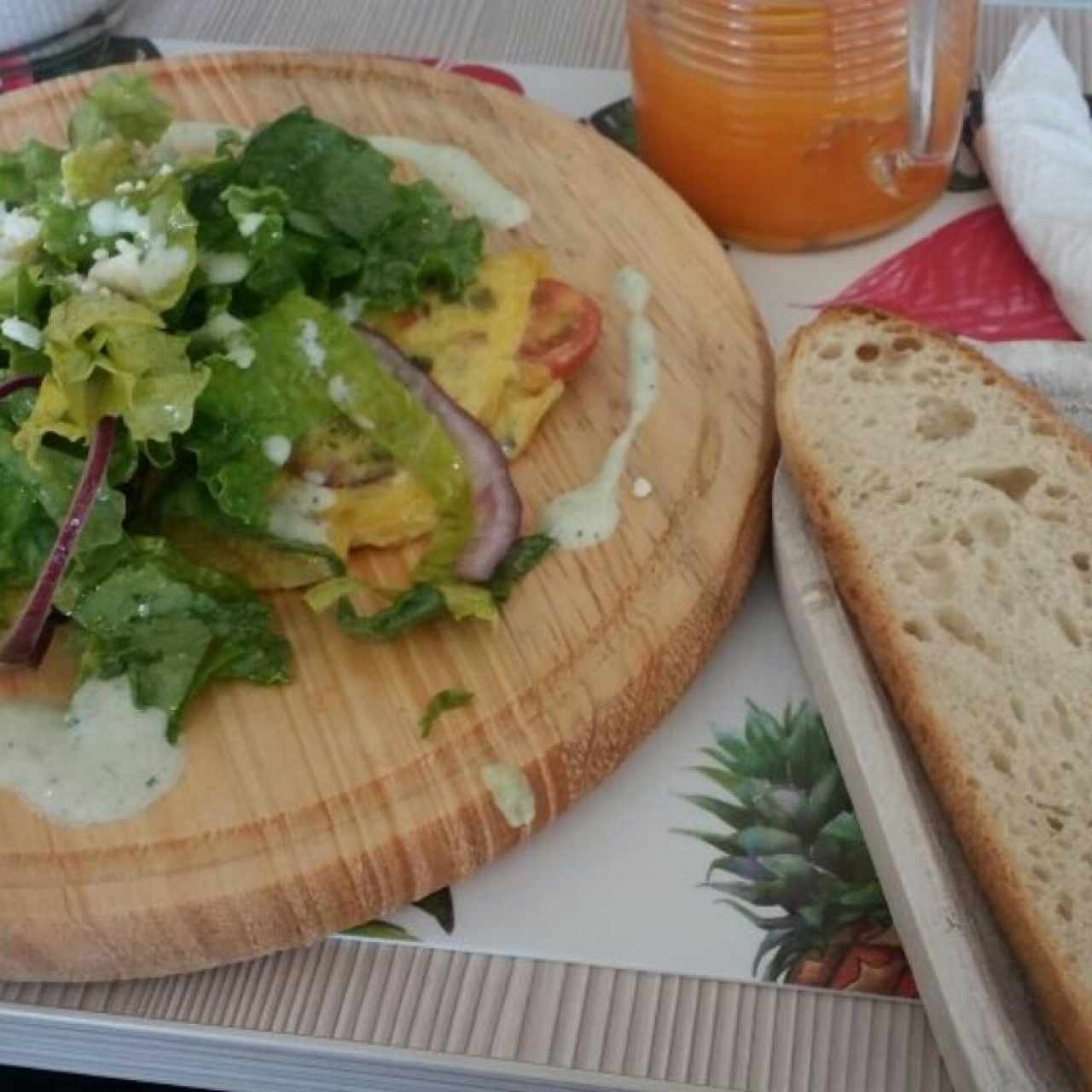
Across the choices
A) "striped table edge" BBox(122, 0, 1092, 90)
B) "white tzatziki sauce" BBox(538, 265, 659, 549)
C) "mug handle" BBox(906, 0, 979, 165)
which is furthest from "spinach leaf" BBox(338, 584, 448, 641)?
"striped table edge" BBox(122, 0, 1092, 90)

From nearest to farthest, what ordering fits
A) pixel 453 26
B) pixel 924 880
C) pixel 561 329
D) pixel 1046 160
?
pixel 924 880 → pixel 561 329 → pixel 1046 160 → pixel 453 26

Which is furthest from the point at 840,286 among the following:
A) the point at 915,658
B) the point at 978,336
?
the point at 915,658

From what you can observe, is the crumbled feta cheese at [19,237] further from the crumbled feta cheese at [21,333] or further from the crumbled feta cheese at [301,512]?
the crumbled feta cheese at [301,512]

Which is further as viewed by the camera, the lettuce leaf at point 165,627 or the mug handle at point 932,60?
the mug handle at point 932,60

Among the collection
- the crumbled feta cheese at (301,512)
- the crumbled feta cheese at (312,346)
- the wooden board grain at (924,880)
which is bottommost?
the wooden board grain at (924,880)

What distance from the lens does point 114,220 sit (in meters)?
1.09

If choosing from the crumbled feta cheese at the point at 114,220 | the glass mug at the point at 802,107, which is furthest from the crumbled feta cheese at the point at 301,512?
the glass mug at the point at 802,107

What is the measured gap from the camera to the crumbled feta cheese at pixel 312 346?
1089 millimetres

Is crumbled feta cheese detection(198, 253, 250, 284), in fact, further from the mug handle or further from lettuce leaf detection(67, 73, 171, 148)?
the mug handle

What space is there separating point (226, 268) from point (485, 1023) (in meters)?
0.59

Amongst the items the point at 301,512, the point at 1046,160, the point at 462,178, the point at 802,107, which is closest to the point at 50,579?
the point at 301,512

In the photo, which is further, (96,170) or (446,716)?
(96,170)

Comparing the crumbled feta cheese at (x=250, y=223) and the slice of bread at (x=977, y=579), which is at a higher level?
the crumbled feta cheese at (x=250, y=223)

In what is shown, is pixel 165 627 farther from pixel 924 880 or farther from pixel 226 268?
pixel 924 880
